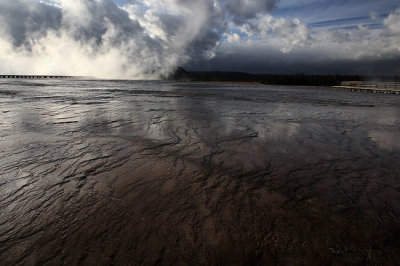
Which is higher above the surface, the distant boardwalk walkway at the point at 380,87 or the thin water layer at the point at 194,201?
the distant boardwalk walkway at the point at 380,87

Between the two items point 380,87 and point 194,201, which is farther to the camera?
point 380,87

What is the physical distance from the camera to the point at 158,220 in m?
2.66

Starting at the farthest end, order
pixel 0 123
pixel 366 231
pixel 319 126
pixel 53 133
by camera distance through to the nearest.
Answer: pixel 319 126 < pixel 0 123 < pixel 53 133 < pixel 366 231

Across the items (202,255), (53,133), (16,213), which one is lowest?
(202,255)

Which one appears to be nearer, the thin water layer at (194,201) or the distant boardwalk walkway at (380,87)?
the thin water layer at (194,201)

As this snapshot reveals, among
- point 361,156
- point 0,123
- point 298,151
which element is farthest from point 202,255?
point 0,123

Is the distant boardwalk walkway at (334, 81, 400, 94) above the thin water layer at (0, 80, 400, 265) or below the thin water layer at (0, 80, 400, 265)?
above

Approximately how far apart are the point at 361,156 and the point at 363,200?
2.44 m

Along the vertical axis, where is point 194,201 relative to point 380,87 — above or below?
below

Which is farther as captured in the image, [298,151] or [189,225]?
[298,151]

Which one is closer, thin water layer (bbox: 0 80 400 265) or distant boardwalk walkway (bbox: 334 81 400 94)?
thin water layer (bbox: 0 80 400 265)

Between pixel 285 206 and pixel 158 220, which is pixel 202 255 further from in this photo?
pixel 285 206

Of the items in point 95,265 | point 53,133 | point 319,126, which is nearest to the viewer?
point 95,265

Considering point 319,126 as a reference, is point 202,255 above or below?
below
